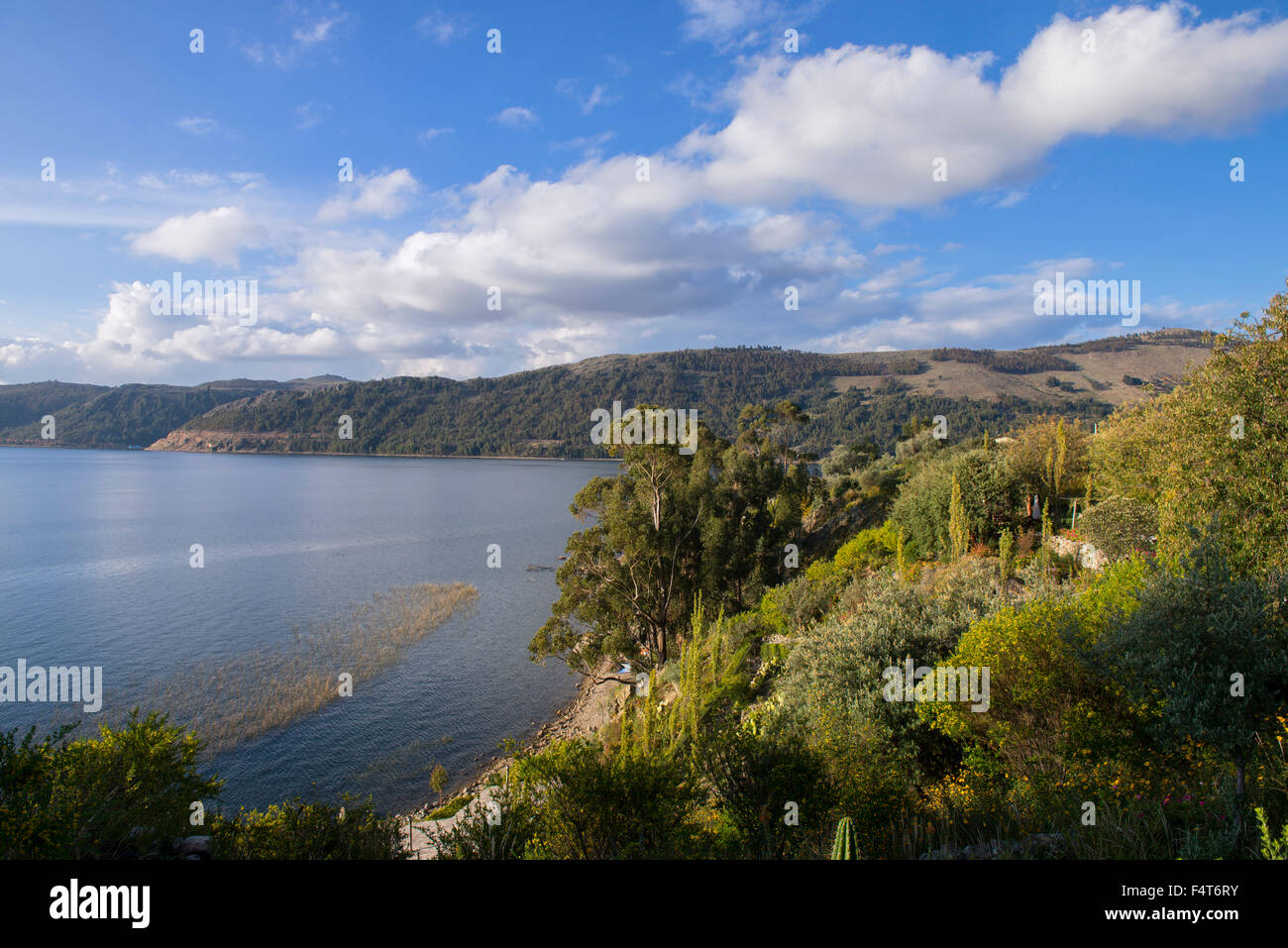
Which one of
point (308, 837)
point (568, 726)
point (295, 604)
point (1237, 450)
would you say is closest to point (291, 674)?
point (295, 604)

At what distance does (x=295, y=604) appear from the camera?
127ft

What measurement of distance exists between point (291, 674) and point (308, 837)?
76.5 ft

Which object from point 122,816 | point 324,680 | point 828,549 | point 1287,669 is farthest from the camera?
point 828,549

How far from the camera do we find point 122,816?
7.26 metres

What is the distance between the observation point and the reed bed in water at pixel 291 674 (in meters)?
23.8

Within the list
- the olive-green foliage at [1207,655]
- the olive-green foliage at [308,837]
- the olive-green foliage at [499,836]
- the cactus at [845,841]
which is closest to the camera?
the cactus at [845,841]

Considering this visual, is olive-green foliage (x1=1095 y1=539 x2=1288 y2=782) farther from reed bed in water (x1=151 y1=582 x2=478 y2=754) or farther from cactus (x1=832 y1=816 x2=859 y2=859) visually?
reed bed in water (x1=151 y1=582 x2=478 y2=754)

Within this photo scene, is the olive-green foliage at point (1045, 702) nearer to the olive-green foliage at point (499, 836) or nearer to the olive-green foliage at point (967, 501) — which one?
the olive-green foliage at point (499, 836)

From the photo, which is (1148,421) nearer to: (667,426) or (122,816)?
(667,426)

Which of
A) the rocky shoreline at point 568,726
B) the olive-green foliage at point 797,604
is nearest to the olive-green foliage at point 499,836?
the rocky shoreline at point 568,726

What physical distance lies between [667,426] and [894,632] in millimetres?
17870

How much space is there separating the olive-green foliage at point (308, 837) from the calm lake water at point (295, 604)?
12.3 metres

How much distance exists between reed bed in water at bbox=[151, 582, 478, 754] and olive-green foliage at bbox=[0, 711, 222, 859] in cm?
1444
